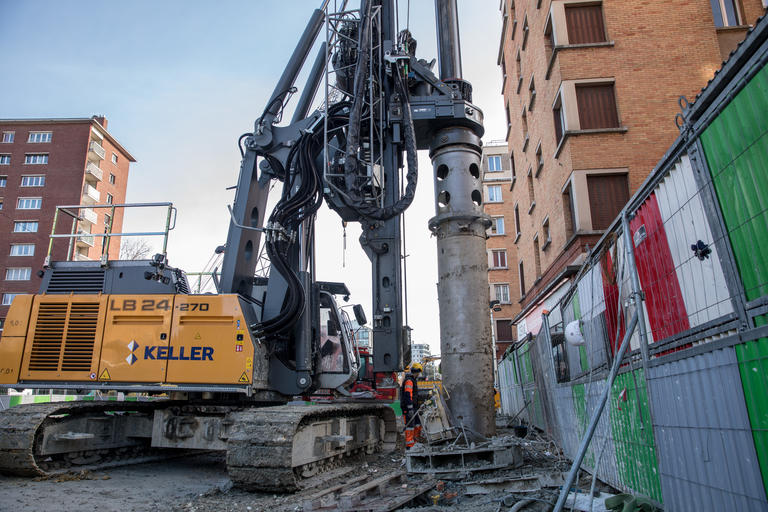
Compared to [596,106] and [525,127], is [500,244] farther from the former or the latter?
[596,106]

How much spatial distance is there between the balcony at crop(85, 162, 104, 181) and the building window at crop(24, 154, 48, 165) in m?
4.05

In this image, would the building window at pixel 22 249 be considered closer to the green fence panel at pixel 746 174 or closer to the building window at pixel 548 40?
the building window at pixel 548 40

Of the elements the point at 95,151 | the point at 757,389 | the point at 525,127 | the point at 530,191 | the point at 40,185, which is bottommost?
the point at 757,389

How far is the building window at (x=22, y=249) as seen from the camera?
51.1 meters

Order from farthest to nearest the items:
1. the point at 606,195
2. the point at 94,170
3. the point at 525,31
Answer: the point at 94,170, the point at 525,31, the point at 606,195

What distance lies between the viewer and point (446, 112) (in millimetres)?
9172

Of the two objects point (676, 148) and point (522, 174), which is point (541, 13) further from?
point (676, 148)

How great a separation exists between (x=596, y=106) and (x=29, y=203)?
175 ft

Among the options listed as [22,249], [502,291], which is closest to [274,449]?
[502,291]

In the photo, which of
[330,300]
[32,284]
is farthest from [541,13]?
[32,284]

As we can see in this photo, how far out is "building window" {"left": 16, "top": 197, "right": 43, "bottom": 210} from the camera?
52.6m

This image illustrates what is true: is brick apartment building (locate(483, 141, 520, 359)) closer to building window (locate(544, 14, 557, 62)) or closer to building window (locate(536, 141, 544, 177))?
building window (locate(536, 141, 544, 177))

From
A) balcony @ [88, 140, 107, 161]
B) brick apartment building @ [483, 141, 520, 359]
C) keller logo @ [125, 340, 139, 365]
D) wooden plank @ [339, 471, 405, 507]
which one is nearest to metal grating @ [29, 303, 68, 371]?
keller logo @ [125, 340, 139, 365]

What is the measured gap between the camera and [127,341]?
804 centimetres
